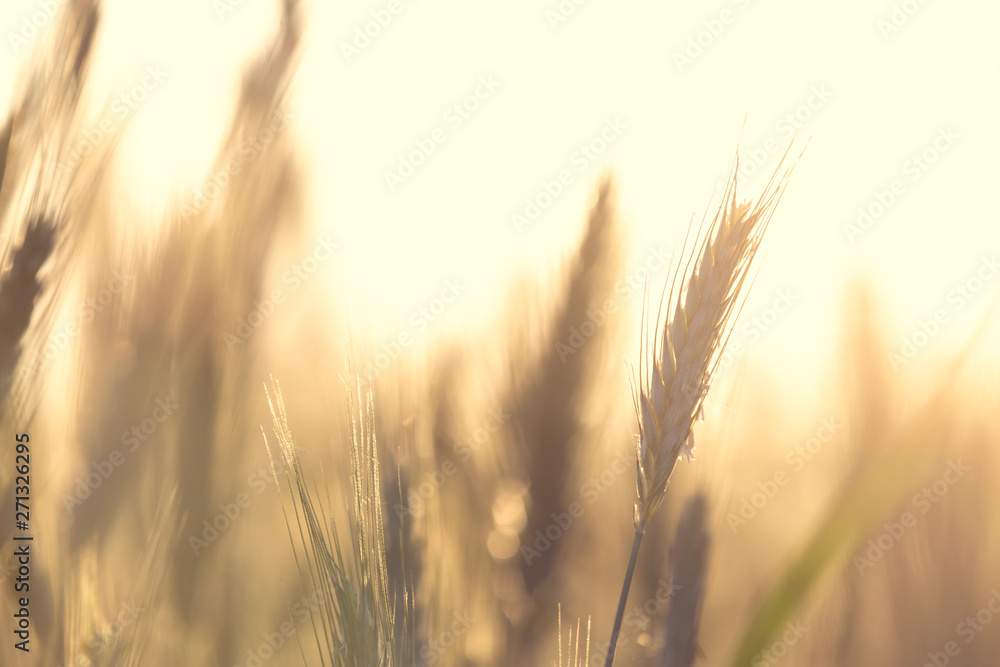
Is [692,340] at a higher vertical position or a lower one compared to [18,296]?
lower

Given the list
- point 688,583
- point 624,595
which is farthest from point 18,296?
point 688,583

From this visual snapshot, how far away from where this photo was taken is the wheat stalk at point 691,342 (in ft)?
2.36

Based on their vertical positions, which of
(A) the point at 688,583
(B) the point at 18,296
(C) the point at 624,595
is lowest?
(A) the point at 688,583

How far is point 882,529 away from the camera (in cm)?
130

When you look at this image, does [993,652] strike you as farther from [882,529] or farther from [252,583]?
[252,583]

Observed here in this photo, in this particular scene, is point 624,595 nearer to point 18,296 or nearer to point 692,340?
point 692,340

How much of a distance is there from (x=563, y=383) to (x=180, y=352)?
0.76 meters

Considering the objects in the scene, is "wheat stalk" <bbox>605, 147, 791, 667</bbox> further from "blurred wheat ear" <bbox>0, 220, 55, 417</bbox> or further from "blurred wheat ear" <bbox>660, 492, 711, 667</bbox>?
"blurred wheat ear" <bbox>0, 220, 55, 417</bbox>

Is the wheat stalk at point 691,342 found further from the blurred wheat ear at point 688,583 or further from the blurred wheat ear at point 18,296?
the blurred wheat ear at point 18,296

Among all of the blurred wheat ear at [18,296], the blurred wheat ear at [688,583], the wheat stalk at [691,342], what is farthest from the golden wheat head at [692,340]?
the blurred wheat ear at [18,296]

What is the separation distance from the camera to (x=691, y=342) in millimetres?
742

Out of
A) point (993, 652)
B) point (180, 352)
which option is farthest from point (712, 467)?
point (180, 352)

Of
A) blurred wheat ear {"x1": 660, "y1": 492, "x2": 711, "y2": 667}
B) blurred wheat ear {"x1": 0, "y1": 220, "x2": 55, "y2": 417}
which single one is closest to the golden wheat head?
blurred wheat ear {"x1": 660, "y1": 492, "x2": 711, "y2": 667}

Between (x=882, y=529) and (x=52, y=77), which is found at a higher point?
(x=52, y=77)
